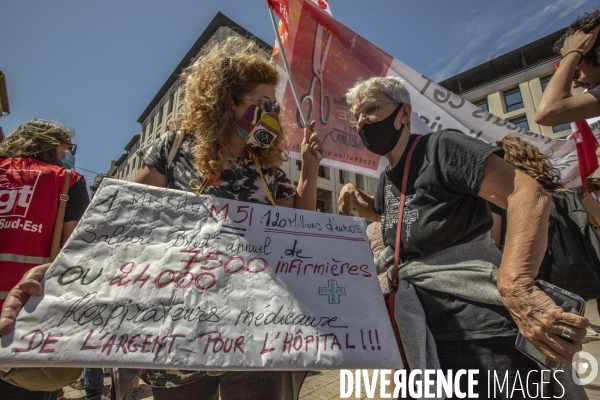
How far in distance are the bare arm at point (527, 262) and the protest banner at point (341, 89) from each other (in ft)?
6.36

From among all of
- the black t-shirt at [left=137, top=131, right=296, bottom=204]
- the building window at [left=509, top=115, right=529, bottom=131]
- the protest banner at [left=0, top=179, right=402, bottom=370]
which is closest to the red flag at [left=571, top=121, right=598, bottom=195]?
the protest banner at [left=0, top=179, right=402, bottom=370]

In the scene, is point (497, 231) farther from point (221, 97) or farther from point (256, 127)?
point (221, 97)

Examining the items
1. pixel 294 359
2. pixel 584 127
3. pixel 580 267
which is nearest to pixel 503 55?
pixel 584 127

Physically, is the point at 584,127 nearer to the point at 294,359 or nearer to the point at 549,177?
the point at 549,177

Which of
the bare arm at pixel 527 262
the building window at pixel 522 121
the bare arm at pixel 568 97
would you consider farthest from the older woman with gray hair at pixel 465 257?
the building window at pixel 522 121

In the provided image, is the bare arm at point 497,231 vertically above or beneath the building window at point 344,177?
beneath

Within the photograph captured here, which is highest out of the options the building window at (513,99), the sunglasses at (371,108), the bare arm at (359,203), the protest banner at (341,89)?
the building window at (513,99)

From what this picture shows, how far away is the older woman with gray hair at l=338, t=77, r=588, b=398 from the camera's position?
1.00m

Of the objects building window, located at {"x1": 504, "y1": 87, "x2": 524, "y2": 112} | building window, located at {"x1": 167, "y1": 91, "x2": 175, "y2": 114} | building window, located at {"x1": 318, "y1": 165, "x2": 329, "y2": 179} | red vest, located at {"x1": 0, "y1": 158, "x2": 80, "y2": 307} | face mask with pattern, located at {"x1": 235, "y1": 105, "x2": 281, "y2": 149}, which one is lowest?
red vest, located at {"x1": 0, "y1": 158, "x2": 80, "y2": 307}

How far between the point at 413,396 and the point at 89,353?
3.74 feet

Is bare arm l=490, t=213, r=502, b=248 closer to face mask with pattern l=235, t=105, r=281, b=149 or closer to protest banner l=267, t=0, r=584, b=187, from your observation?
face mask with pattern l=235, t=105, r=281, b=149

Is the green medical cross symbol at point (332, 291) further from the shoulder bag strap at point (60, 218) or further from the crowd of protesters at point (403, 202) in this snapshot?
the shoulder bag strap at point (60, 218)

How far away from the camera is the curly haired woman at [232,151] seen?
124cm

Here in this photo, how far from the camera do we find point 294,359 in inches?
38.5
